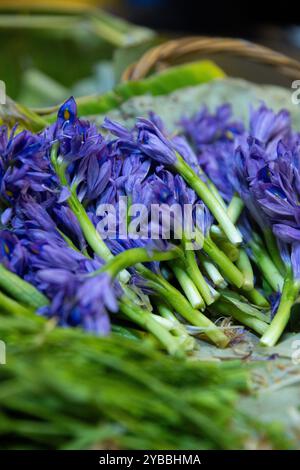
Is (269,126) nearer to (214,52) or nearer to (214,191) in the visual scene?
(214,191)

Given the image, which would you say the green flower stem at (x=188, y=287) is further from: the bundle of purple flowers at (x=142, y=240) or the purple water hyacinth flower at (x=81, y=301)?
the purple water hyacinth flower at (x=81, y=301)

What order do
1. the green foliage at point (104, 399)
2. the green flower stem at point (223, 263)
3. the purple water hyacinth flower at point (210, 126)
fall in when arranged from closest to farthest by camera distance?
the green foliage at point (104, 399), the green flower stem at point (223, 263), the purple water hyacinth flower at point (210, 126)

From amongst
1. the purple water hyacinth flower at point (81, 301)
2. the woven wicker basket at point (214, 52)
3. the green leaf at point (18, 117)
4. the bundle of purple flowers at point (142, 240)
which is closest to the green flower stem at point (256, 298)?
the bundle of purple flowers at point (142, 240)

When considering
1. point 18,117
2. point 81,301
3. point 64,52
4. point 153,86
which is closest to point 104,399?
point 81,301

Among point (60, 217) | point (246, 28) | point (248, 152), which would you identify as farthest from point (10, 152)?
point (246, 28)

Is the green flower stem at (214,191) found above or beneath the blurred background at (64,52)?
beneath

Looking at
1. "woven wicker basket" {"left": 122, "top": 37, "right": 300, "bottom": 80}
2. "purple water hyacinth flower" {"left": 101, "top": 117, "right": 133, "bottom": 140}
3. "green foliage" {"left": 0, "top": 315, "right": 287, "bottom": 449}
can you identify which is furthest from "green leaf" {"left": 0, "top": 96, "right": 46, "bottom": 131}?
"green foliage" {"left": 0, "top": 315, "right": 287, "bottom": 449}
